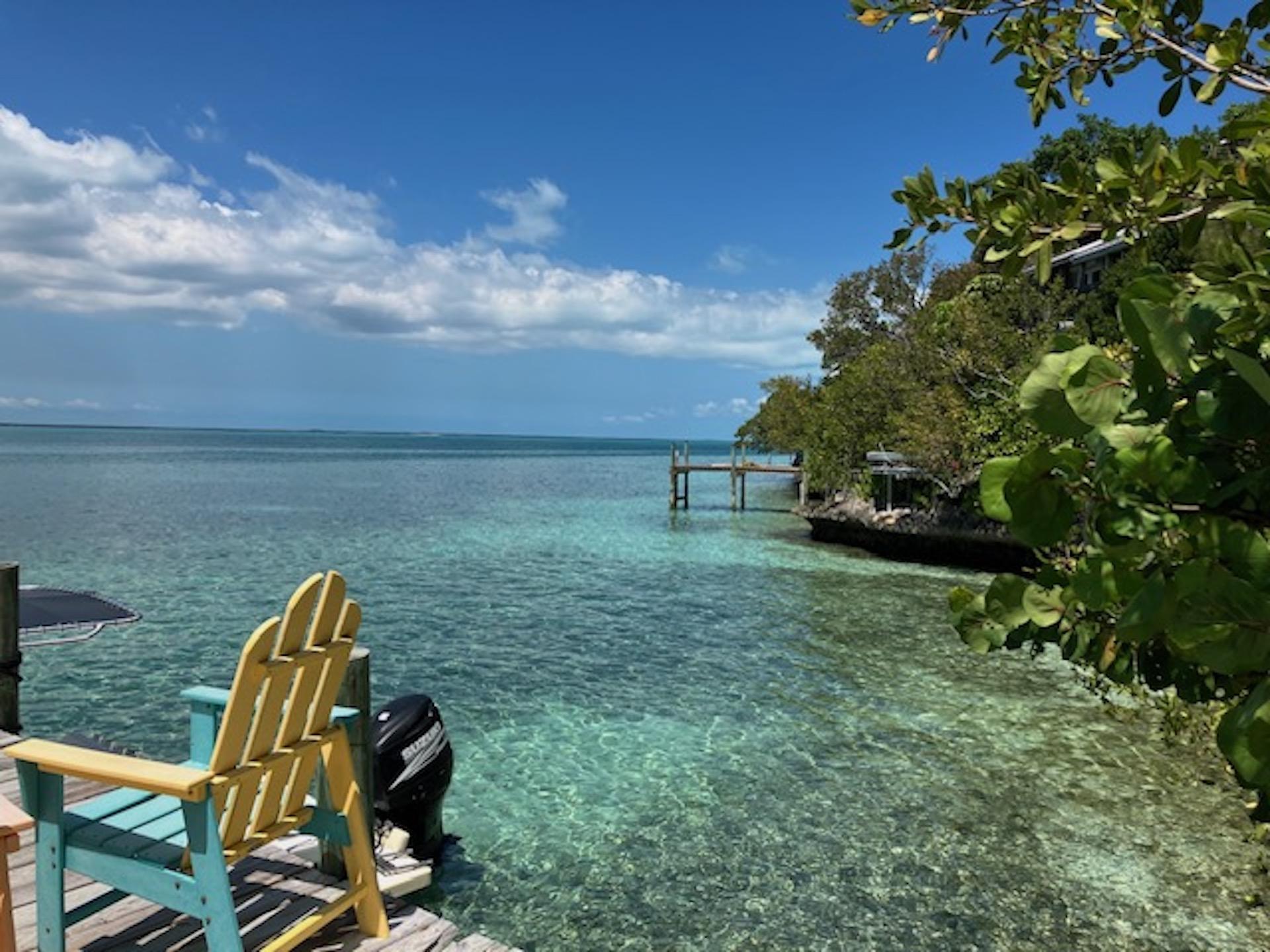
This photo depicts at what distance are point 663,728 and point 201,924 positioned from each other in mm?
6514

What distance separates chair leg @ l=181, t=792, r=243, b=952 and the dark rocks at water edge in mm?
21412

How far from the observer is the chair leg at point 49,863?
3332 millimetres

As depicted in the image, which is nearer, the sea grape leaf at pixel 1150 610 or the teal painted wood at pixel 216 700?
the sea grape leaf at pixel 1150 610

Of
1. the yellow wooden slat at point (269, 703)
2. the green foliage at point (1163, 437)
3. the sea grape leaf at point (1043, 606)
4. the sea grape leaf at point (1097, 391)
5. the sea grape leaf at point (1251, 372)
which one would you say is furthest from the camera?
the yellow wooden slat at point (269, 703)

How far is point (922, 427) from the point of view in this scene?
896 inches

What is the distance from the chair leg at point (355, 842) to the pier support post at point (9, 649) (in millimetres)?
4013

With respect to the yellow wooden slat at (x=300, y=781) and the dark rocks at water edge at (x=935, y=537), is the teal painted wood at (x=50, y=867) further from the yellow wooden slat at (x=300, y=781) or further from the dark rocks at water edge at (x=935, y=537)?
the dark rocks at water edge at (x=935, y=537)

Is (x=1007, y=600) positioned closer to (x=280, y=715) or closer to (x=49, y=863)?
(x=280, y=715)

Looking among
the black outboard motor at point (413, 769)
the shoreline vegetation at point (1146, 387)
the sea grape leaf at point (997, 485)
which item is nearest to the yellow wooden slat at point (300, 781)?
the black outboard motor at point (413, 769)

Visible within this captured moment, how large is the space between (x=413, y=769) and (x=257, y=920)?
2.06 metres

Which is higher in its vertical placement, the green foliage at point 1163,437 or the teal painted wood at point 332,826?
the green foliage at point 1163,437

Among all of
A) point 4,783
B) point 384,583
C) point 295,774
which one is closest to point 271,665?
point 295,774

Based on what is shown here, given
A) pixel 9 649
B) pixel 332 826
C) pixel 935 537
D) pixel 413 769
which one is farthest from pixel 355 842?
pixel 935 537

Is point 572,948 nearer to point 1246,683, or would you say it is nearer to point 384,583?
point 1246,683
